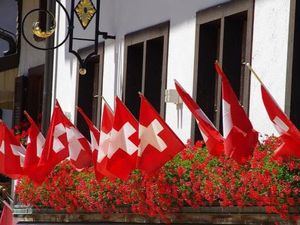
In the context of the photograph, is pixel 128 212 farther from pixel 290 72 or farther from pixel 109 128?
pixel 290 72

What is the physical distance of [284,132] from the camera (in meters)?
11.7

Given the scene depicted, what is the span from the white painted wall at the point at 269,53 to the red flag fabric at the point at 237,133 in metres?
0.91

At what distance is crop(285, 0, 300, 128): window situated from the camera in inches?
524

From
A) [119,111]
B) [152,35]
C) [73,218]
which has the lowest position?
[73,218]

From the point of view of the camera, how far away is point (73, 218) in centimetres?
1775

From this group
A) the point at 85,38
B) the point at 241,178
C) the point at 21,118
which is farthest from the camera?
the point at 21,118

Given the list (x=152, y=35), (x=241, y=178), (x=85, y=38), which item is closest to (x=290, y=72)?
(x=241, y=178)

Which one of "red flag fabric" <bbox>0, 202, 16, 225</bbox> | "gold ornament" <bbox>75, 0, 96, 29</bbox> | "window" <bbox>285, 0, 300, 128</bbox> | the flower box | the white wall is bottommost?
"red flag fabric" <bbox>0, 202, 16, 225</bbox>

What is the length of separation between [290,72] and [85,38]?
7059 millimetres

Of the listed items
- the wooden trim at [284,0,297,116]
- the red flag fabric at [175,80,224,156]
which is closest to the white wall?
the wooden trim at [284,0,297,116]

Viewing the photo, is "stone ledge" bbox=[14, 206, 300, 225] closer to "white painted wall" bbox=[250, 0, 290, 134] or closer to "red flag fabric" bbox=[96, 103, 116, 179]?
"red flag fabric" bbox=[96, 103, 116, 179]

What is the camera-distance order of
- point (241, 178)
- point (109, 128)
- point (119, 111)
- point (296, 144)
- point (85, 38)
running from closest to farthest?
point (296, 144) → point (241, 178) → point (119, 111) → point (109, 128) → point (85, 38)

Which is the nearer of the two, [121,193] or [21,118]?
[121,193]

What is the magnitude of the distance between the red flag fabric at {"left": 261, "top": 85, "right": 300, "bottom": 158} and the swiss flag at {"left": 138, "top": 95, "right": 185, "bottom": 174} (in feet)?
6.41
